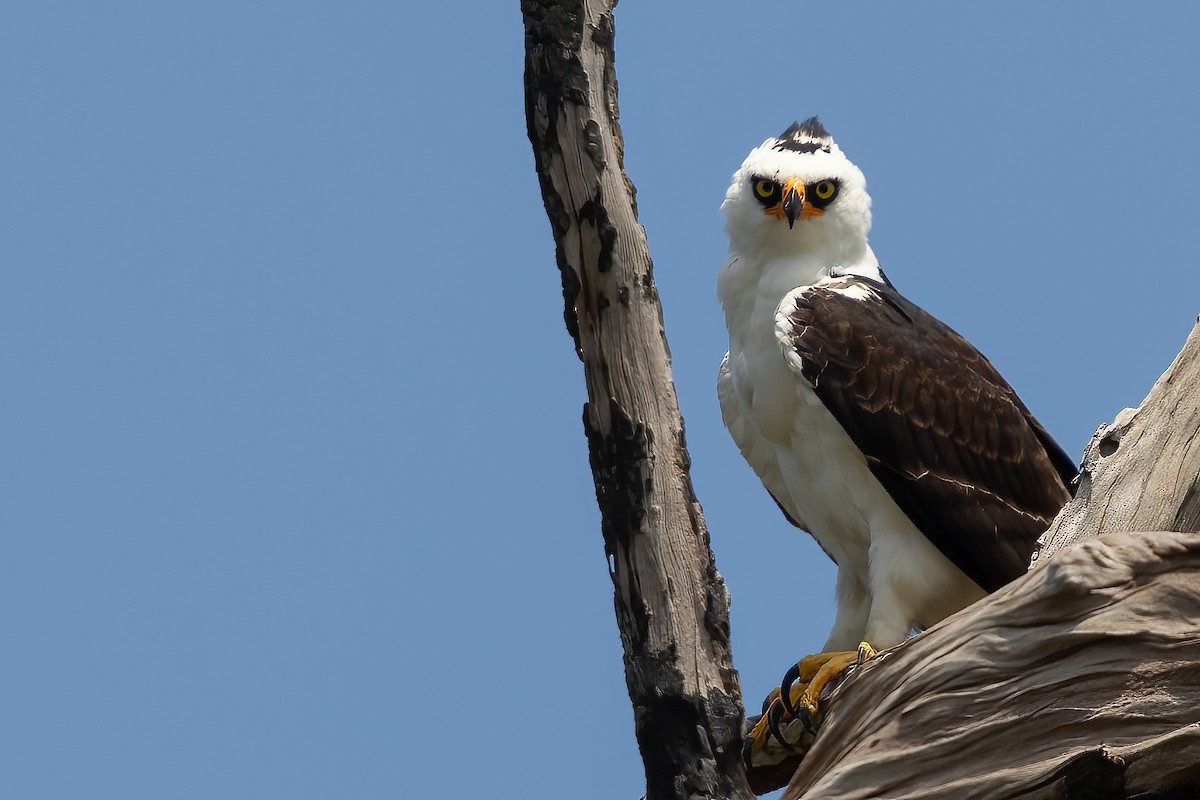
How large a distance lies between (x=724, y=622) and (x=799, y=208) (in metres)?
2.85

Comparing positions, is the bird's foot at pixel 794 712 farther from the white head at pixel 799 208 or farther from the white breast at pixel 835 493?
the white head at pixel 799 208

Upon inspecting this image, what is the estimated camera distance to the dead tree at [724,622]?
5.17 meters

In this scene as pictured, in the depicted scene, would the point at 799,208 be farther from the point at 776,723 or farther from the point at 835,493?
the point at 776,723

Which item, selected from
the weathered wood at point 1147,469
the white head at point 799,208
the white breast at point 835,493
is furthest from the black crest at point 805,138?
the weathered wood at point 1147,469

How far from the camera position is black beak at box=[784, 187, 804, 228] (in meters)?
7.54

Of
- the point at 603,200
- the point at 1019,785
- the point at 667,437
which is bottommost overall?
the point at 1019,785

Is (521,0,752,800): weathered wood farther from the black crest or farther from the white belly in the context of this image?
the black crest

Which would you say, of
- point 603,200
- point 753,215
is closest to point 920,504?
point 753,215

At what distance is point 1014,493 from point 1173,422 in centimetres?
129

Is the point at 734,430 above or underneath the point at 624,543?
above

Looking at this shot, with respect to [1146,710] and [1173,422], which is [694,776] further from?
[1173,422]

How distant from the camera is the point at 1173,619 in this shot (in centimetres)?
518

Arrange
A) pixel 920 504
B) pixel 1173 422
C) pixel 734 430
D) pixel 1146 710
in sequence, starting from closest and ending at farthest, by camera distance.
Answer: pixel 1146 710 → pixel 1173 422 → pixel 920 504 → pixel 734 430

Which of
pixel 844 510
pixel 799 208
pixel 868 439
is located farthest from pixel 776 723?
pixel 799 208
